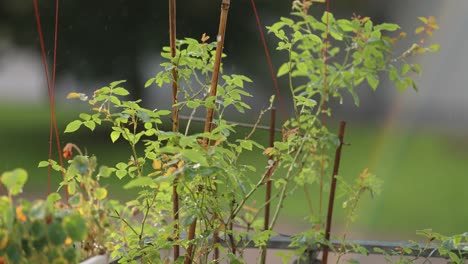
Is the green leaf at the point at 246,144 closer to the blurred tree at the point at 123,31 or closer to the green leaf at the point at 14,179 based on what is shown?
the green leaf at the point at 14,179

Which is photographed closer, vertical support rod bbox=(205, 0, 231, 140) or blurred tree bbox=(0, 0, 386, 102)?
vertical support rod bbox=(205, 0, 231, 140)

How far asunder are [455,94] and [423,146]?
1.65 metres

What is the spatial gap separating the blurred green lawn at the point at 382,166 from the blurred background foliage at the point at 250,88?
0.02 meters

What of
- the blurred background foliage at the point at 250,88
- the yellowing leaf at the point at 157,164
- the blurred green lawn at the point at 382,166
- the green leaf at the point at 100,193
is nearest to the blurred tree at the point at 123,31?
the blurred background foliage at the point at 250,88

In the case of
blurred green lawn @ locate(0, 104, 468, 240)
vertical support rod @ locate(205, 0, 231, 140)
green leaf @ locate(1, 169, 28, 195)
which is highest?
vertical support rod @ locate(205, 0, 231, 140)

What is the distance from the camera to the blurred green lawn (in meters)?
7.45

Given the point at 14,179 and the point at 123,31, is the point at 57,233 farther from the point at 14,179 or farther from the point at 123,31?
the point at 123,31

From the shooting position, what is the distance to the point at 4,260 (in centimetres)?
110

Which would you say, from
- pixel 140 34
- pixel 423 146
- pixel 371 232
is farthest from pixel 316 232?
pixel 423 146

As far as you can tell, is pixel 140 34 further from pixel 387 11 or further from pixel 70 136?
pixel 387 11

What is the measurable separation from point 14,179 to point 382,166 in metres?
10.9

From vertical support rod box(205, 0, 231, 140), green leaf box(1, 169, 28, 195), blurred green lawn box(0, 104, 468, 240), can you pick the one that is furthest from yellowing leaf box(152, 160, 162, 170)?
blurred green lawn box(0, 104, 468, 240)

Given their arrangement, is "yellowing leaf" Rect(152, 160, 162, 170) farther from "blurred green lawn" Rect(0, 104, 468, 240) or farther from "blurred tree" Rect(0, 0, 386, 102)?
"blurred tree" Rect(0, 0, 386, 102)

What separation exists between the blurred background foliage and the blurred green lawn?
19 millimetres
